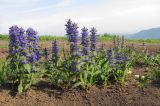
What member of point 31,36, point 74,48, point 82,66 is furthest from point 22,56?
point 82,66

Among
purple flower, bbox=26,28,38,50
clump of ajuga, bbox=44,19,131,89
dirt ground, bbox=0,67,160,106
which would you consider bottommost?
dirt ground, bbox=0,67,160,106

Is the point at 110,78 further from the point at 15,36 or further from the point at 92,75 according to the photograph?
the point at 15,36

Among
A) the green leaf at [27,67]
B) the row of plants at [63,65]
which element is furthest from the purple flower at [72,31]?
the green leaf at [27,67]

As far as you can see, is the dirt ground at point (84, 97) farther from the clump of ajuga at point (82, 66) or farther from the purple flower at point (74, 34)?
the purple flower at point (74, 34)

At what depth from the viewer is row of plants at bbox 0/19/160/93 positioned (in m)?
8.68

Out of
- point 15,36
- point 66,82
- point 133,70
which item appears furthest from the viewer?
point 133,70

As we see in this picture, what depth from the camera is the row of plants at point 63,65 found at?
8680mm

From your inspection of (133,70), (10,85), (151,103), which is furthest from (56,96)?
(133,70)

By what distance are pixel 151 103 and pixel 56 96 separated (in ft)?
6.59

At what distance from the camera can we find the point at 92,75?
354 inches

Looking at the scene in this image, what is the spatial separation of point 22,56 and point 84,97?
5.22ft

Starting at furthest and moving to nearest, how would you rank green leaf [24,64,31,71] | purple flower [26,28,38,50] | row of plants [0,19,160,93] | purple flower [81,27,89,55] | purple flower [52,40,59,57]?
purple flower [52,40,59,57], purple flower [81,27,89,55], purple flower [26,28,38,50], row of plants [0,19,160,93], green leaf [24,64,31,71]

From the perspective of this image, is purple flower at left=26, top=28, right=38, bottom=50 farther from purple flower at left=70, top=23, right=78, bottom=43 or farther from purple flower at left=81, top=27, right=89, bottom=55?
purple flower at left=81, top=27, right=89, bottom=55

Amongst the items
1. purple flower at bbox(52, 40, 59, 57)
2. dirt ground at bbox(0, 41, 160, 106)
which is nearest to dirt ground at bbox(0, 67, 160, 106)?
dirt ground at bbox(0, 41, 160, 106)
